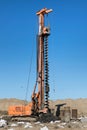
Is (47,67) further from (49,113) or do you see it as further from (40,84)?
(49,113)

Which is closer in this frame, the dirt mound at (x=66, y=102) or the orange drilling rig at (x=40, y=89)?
the orange drilling rig at (x=40, y=89)

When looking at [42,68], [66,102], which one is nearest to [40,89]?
[42,68]

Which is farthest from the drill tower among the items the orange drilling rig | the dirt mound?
the dirt mound

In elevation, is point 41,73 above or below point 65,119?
above

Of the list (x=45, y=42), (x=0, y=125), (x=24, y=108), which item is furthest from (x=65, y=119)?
(x=0, y=125)

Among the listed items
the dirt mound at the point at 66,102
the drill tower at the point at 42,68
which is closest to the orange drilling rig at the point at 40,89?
the drill tower at the point at 42,68

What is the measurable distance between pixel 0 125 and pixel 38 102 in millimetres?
11258

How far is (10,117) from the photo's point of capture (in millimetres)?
38344

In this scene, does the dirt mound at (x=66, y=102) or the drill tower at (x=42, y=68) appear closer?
the drill tower at (x=42, y=68)

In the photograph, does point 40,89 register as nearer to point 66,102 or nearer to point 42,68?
point 42,68

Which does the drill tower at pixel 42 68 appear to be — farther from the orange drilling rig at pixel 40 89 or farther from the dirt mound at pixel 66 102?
the dirt mound at pixel 66 102

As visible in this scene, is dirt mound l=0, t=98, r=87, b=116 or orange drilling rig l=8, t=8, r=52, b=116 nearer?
orange drilling rig l=8, t=8, r=52, b=116

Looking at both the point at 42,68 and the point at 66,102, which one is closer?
the point at 42,68

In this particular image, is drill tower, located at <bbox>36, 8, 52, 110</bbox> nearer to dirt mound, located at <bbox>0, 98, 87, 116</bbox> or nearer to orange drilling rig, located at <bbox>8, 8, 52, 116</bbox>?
orange drilling rig, located at <bbox>8, 8, 52, 116</bbox>
